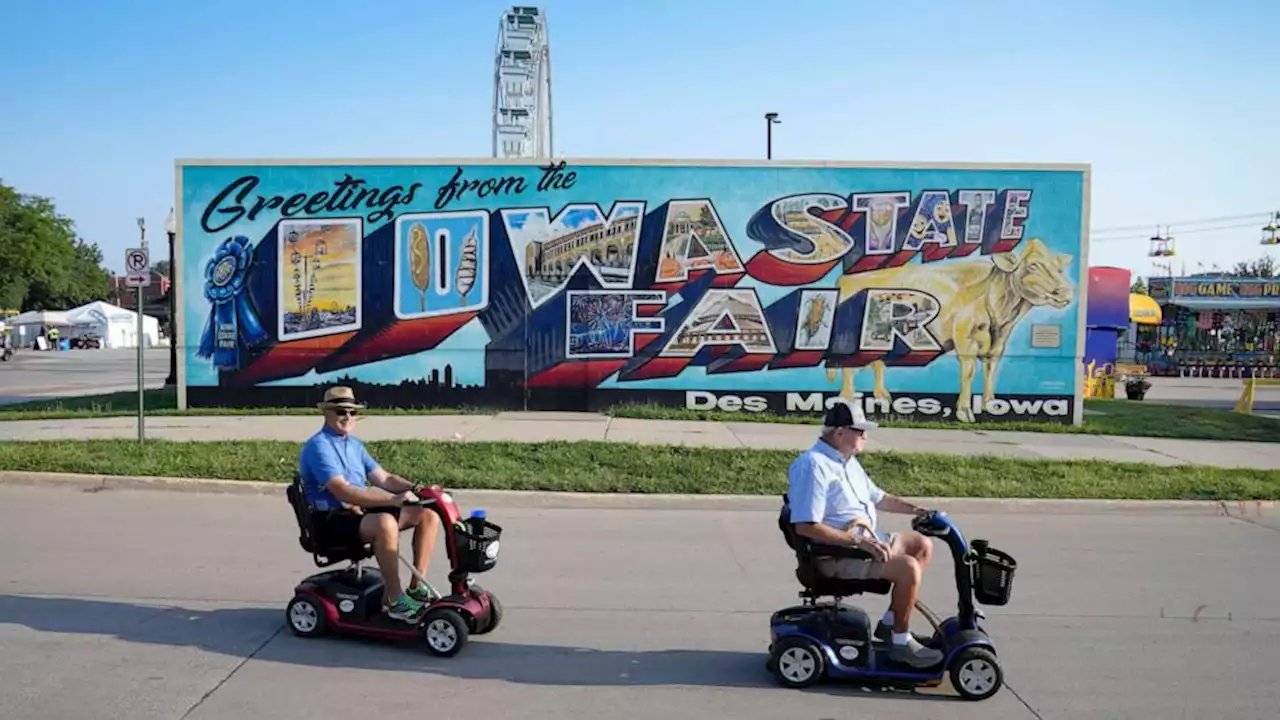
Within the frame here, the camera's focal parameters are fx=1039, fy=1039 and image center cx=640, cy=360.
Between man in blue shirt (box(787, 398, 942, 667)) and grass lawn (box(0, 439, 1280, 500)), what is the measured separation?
5.99 metres

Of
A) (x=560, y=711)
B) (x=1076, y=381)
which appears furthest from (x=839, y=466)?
(x=1076, y=381)

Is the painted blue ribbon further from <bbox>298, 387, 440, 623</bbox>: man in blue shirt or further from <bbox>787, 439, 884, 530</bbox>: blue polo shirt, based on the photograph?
<bbox>787, 439, 884, 530</bbox>: blue polo shirt

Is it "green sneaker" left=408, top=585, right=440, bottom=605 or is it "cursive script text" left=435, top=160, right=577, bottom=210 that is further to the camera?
"cursive script text" left=435, top=160, right=577, bottom=210

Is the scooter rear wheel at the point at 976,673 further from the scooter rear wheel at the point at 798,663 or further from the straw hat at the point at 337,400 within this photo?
the straw hat at the point at 337,400

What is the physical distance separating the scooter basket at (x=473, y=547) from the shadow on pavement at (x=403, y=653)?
530mm

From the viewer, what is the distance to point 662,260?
17.8 m

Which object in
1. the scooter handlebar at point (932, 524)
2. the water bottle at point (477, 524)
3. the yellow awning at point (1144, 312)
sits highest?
the yellow awning at point (1144, 312)

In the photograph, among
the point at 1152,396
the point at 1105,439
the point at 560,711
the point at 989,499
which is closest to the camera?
the point at 560,711

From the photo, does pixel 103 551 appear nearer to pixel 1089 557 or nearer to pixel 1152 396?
pixel 1089 557

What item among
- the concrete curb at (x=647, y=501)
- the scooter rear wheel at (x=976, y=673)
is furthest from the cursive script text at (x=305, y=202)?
the scooter rear wheel at (x=976, y=673)

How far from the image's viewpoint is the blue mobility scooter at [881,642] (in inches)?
205

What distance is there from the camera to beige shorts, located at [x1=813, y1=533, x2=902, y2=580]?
5262 mm

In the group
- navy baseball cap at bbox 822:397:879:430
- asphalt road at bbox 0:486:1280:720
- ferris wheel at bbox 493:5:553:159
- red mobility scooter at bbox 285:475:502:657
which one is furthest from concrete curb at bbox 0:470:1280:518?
ferris wheel at bbox 493:5:553:159

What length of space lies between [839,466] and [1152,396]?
31831mm
